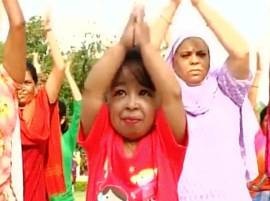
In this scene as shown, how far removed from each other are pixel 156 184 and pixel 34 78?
2.01 metres

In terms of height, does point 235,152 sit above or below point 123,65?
below

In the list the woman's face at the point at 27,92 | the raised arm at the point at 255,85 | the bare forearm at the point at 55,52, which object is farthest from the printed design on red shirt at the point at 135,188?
the raised arm at the point at 255,85

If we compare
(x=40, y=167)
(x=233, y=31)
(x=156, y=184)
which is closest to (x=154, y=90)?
(x=156, y=184)

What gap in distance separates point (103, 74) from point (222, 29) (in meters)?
1.03

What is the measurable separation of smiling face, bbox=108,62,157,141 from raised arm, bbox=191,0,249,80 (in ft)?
2.90

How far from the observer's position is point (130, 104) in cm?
393

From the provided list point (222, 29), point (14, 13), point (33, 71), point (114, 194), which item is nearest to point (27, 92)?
point (33, 71)

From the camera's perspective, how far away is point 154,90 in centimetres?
400

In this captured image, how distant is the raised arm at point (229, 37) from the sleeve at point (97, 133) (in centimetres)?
100

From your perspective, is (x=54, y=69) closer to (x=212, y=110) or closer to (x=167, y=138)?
(x=212, y=110)

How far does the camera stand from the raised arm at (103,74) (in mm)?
3941

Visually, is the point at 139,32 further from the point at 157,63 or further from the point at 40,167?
the point at 40,167

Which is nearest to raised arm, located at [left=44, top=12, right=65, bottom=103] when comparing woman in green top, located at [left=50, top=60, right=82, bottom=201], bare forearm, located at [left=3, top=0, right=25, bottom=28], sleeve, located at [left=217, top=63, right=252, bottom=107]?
woman in green top, located at [left=50, top=60, right=82, bottom=201]

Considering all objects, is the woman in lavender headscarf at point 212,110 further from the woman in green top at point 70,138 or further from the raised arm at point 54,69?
the woman in green top at point 70,138
